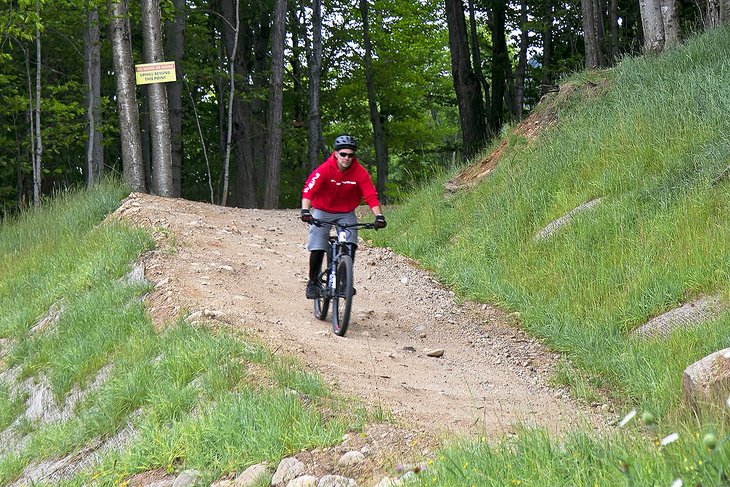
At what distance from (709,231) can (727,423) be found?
404cm

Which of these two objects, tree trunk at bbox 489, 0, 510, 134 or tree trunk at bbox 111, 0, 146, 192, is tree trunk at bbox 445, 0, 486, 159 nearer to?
tree trunk at bbox 111, 0, 146, 192

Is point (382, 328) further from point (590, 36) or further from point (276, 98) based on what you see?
point (276, 98)

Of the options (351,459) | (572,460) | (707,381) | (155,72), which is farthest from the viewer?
(155,72)

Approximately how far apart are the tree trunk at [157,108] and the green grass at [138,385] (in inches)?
189

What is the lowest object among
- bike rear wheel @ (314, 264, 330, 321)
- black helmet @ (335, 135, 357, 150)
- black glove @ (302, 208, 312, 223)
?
bike rear wheel @ (314, 264, 330, 321)

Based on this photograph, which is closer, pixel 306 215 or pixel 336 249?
pixel 306 215

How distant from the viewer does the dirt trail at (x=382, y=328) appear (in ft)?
20.0

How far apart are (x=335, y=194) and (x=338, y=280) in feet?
3.05

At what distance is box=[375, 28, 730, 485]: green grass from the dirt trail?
0.39m

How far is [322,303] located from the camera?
8953mm

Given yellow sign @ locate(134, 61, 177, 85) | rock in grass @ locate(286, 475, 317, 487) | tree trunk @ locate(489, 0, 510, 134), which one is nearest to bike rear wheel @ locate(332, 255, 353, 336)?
rock in grass @ locate(286, 475, 317, 487)

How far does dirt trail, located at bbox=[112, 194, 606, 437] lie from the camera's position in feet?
20.0

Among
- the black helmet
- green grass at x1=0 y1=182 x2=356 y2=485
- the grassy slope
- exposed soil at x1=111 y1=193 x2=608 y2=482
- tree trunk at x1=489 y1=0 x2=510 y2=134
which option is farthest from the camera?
tree trunk at x1=489 y1=0 x2=510 y2=134

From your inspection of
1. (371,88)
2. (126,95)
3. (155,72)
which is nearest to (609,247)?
(155,72)
